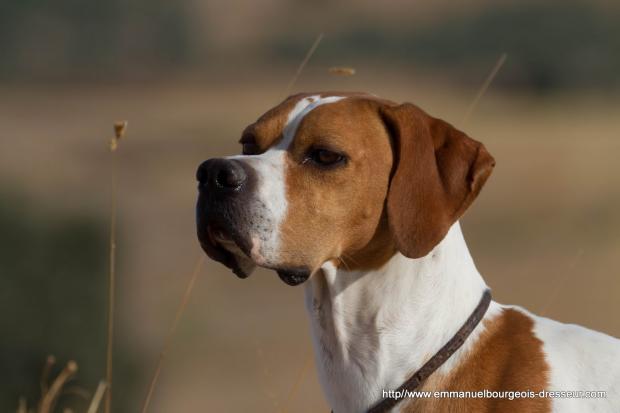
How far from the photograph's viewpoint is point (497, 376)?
3.91 m

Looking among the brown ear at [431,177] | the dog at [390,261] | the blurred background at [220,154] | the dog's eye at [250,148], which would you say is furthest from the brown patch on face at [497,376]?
the blurred background at [220,154]

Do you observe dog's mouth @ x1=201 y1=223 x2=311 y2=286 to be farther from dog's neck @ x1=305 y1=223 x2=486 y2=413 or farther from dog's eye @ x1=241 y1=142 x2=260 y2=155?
dog's eye @ x1=241 y1=142 x2=260 y2=155

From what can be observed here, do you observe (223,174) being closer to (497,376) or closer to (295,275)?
(295,275)

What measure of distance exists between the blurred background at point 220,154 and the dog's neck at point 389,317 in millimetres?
1324

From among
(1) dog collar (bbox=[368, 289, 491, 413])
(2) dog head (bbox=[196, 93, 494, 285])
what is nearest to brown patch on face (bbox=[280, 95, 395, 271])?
(2) dog head (bbox=[196, 93, 494, 285])

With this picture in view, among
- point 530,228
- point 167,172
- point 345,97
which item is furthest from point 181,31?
point 345,97

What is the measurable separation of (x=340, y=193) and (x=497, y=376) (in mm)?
786

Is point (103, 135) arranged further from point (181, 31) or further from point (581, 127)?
point (181, 31)

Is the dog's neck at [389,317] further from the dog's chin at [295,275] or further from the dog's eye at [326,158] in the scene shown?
the dog's eye at [326,158]

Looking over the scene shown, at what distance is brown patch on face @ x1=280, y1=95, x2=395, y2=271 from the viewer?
12.8ft

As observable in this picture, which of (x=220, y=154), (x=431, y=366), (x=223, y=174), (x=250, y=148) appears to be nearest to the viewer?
(x=223, y=174)

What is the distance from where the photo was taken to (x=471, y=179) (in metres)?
3.96

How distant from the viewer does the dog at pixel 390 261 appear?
3.85 metres

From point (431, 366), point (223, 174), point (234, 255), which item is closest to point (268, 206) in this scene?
point (223, 174)
